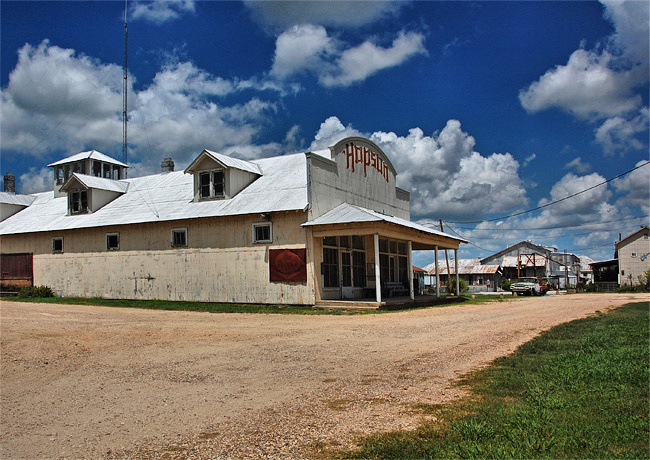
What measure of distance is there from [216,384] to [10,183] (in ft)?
122

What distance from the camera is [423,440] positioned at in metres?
5.00

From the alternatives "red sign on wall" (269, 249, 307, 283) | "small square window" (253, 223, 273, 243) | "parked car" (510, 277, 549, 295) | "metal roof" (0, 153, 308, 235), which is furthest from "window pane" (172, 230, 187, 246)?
"parked car" (510, 277, 549, 295)

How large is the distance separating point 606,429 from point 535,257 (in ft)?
222

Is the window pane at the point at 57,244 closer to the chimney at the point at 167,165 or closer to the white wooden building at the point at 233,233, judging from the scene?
the white wooden building at the point at 233,233

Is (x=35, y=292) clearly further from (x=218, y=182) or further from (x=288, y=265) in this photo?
(x=288, y=265)

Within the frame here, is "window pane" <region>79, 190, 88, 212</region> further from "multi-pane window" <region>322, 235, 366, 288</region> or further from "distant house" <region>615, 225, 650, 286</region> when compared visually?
"distant house" <region>615, 225, 650, 286</region>

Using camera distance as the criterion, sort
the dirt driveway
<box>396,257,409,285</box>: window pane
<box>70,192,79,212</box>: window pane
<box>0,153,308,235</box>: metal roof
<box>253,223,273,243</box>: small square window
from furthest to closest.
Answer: <box>396,257,409,285</box>: window pane
<box>70,192,79,212</box>: window pane
<box>0,153,308,235</box>: metal roof
<box>253,223,273,243</box>: small square window
the dirt driveway

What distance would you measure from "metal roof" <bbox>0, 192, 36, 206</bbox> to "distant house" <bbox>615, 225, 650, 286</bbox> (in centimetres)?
5394

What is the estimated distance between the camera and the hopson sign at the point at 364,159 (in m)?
26.8

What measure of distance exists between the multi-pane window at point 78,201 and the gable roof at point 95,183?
54 centimetres

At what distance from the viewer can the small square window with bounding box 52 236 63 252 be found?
1128 inches

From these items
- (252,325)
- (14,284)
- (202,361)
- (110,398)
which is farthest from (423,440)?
(14,284)

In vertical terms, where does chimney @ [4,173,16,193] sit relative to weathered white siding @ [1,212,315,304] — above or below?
above

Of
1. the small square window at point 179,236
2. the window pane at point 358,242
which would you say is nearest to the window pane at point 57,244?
the small square window at point 179,236
